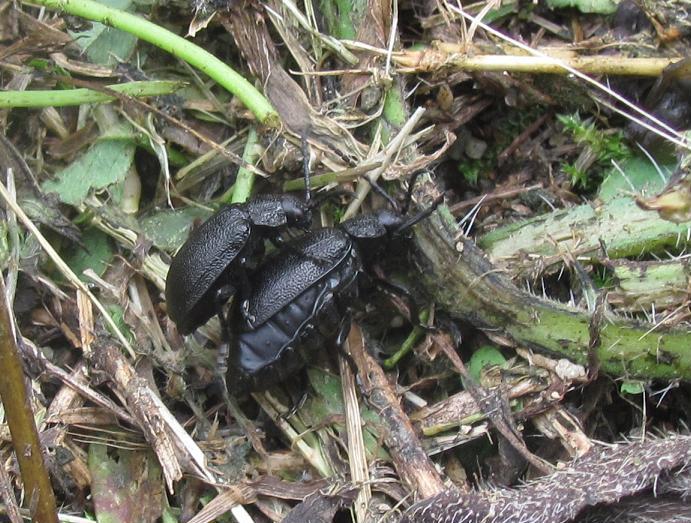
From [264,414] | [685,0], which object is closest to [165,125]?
[264,414]

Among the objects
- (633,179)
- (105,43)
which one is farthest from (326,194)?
(633,179)

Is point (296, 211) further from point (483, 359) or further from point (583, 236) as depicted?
point (583, 236)

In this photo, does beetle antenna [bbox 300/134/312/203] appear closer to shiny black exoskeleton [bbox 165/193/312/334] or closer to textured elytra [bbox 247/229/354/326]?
shiny black exoskeleton [bbox 165/193/312/334]

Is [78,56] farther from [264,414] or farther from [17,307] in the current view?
[264,414]

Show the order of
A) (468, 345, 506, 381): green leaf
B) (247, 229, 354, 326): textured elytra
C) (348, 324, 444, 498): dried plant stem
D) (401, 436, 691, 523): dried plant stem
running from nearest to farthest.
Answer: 1. (401, 436, 691, 523): dried plant stem
2. (348, 324, 444, 498): dried plant stem
3. (468, 345, 506, 381): green leaf
4. (247, 229, 354, 326): textured elytra

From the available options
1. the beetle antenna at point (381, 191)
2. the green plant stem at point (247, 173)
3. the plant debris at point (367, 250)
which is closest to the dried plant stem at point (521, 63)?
the plant debris at point (367, 250)

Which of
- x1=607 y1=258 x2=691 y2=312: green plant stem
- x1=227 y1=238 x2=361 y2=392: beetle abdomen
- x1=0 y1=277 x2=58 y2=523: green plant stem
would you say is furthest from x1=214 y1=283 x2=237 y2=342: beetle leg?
x1=607 y1=258 x2=691 y2=312: green plant stem
